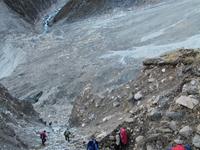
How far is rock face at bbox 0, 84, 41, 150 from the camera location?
881cm

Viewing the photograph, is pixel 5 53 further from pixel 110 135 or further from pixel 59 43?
pixel 110 135

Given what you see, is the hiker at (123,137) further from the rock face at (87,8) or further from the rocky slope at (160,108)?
the rock face at (87,8)

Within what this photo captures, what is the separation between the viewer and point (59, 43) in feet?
113

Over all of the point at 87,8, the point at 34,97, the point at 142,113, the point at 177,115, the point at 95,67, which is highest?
the point at 177,115

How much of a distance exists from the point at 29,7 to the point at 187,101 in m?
50.7

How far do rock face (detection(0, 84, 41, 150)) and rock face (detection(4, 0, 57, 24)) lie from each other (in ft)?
124

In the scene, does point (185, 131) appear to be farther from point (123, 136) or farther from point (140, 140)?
point (123, 136)

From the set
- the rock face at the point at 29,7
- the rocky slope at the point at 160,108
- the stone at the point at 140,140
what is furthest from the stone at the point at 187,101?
the rock face at the point at 29,7

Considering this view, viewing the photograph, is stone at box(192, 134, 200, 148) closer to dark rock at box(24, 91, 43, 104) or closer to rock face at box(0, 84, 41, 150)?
rock face at box(0, 84, 41, 150)

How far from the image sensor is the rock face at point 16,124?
8812 mm

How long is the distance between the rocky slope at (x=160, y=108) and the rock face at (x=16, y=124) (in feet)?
7.13

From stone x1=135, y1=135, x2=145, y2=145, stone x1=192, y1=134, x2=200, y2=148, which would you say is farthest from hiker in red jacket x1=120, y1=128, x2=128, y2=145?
stone x1=192, y1=134, x2=200, y2=148

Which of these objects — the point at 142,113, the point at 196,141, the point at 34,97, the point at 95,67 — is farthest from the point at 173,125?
the point at 95,67

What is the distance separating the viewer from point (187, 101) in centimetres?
736
